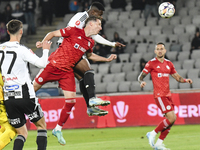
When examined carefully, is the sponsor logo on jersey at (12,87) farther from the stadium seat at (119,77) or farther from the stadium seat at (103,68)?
the stadium seat at (103,68)

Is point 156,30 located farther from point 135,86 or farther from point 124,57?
point 135,86

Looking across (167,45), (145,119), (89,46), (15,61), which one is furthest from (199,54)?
(15,61)

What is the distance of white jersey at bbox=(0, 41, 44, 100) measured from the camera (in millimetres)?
6574

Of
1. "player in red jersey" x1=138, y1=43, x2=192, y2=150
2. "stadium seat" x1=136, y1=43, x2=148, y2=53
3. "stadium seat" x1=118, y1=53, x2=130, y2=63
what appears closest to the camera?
"player in red jersey" x1=138, y1=43, x2=192, y2=150

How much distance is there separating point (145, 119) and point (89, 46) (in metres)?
6.58

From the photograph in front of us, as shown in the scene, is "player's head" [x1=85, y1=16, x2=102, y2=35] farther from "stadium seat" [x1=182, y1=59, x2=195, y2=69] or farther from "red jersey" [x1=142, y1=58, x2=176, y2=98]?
"stadium seat" [x1=182, y1=59, x2=195, y2=69]

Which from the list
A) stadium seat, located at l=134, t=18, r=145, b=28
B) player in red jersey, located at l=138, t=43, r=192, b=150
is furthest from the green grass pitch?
stadium seat, located at l=134, t=18, r=145, b=28

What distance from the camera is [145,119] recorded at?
1438 cm

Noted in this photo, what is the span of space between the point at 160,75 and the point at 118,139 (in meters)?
2.49

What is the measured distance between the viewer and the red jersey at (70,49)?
8133 millimetres

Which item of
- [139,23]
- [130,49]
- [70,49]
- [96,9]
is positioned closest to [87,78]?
[70,49]

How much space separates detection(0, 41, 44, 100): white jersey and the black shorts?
0.10 m

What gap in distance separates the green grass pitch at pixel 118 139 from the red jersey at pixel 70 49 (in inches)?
86.7

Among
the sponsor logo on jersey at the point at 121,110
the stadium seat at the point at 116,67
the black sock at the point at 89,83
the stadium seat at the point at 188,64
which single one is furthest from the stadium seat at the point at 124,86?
the black sock at the point at 89,83
